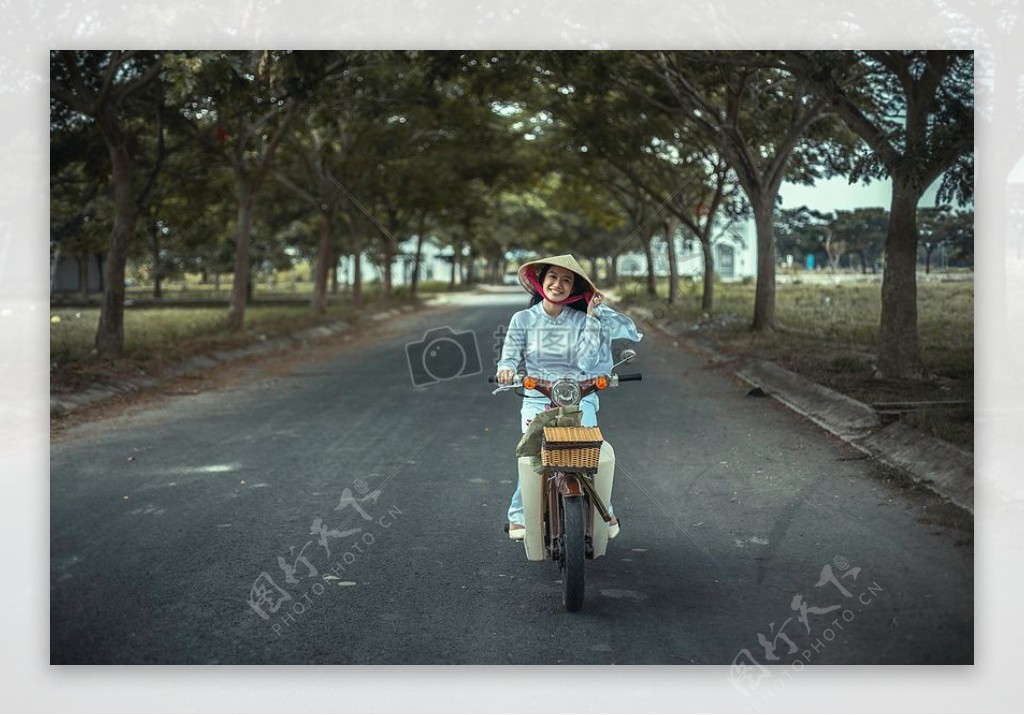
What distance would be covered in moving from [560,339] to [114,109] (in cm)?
1226

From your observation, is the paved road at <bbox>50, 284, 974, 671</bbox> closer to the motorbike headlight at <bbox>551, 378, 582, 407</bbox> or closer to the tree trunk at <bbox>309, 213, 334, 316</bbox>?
the motorbike headlight at <bbox>551, 378, 582, 407</bbox>

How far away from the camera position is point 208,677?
4.25 m

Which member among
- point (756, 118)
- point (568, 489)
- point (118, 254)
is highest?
point (756, 118)

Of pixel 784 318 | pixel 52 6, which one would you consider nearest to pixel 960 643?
pixel 52 6

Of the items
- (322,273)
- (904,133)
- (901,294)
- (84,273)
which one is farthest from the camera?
(84,273)

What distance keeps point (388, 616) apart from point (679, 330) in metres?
20.9

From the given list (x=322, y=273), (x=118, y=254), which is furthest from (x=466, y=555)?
(x=322, y=273)

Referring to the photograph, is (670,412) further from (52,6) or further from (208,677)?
(208,677)

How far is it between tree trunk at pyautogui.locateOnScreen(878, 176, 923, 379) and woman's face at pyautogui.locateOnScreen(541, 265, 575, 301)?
8.06m

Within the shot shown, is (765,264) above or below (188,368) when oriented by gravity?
above

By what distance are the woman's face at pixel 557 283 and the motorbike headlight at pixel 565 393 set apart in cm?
50

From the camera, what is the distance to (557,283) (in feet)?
17.4

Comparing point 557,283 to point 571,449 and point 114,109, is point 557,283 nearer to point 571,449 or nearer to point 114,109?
point 571,449

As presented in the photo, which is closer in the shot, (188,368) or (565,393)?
(565,393)
